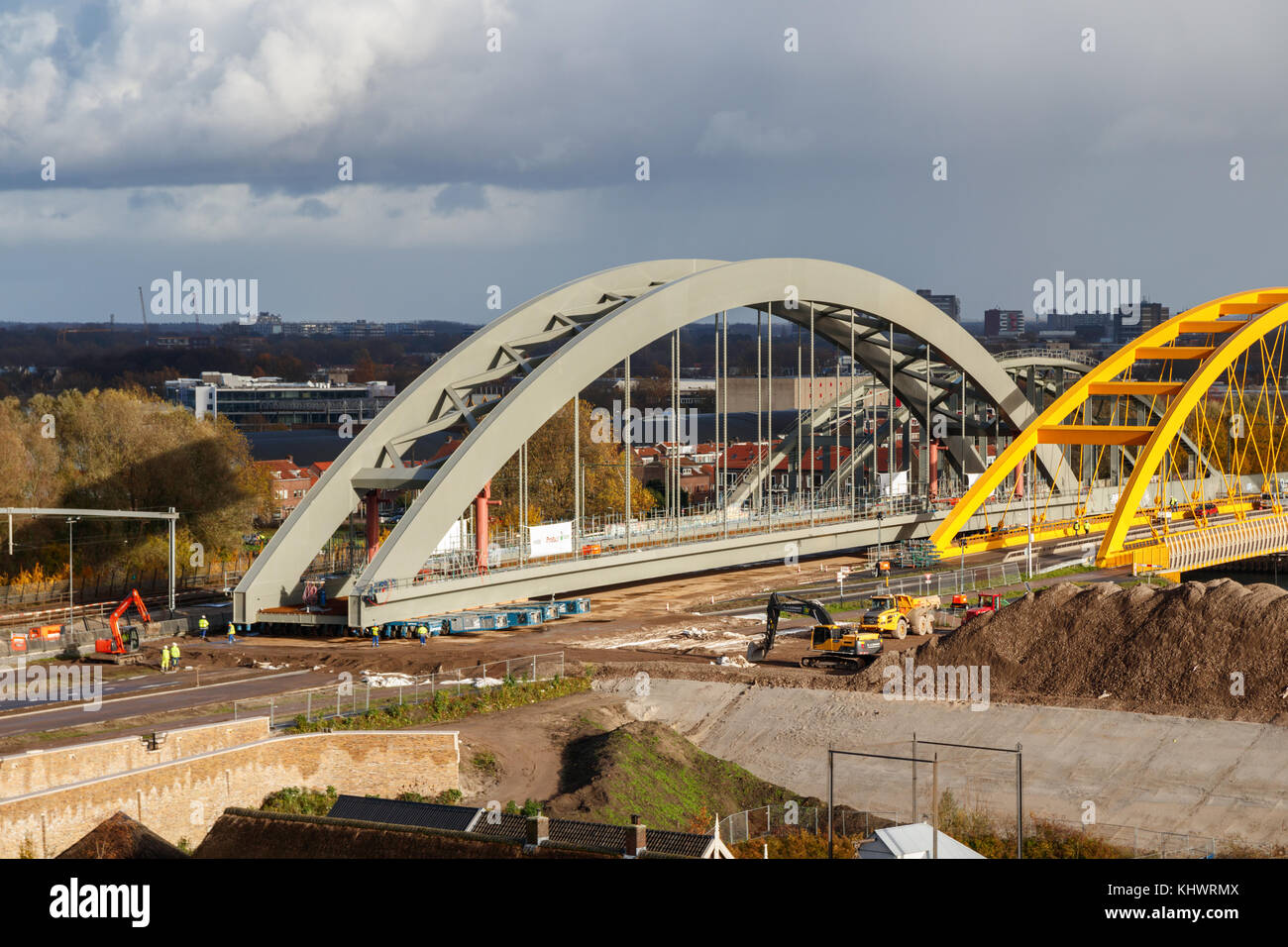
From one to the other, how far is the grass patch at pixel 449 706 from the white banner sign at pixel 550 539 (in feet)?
37.8

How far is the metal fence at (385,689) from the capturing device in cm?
3588

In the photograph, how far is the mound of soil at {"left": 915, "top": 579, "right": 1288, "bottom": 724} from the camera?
35250mm

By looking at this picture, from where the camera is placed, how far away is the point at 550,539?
52.6m

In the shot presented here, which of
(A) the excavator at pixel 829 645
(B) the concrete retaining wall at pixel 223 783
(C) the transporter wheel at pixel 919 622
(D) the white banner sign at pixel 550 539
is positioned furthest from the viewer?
(D) the white banner sign at pixel 550 539

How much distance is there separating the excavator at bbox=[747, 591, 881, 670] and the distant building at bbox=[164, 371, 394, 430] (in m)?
125

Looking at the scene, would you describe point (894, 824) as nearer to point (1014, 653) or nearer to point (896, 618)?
→ point (1014, 653)

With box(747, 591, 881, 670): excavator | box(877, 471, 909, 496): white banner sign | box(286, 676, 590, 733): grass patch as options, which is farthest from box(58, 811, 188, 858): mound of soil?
box(877, 471, 909, 496): white banner sign

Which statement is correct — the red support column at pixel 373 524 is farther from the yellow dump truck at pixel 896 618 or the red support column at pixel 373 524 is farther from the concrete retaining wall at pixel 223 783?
the concrete retaining wall at pixel 223 783

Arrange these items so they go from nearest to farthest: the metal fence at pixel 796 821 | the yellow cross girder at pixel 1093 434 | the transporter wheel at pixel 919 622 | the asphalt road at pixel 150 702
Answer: the metal fence at pixel 796 821
the asphalt road at pixel 150 702
the transporter wheel at pixel 919 622
the yellow cross girder at pixel 1093 434

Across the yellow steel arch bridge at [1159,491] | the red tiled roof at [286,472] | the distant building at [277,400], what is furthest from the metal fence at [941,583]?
the distant building at [277,400]

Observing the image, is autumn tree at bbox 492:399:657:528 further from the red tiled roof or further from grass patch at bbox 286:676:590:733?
grass patch at bbox 286:676:590:733

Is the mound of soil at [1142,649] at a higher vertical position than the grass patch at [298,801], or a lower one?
higher

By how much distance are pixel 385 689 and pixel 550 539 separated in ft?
46.8
